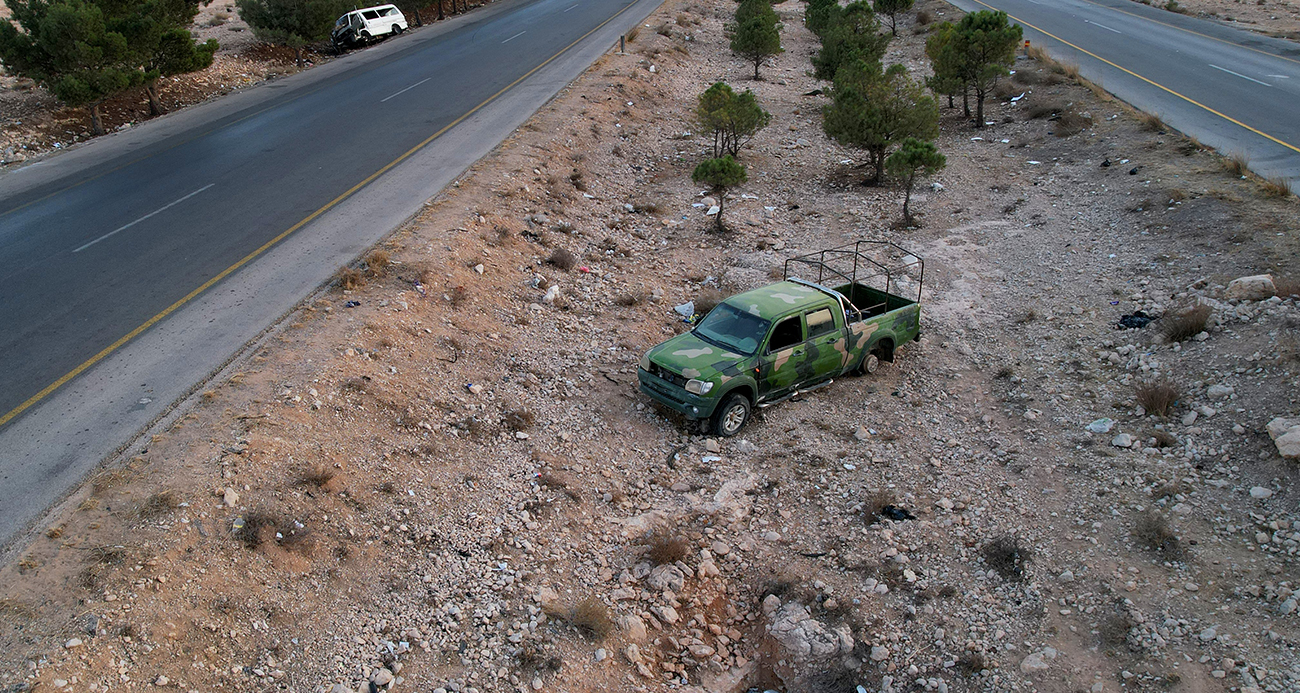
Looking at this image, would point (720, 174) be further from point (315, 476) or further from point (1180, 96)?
point (1180, 96)

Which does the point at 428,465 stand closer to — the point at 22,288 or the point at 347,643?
the point at 347,643

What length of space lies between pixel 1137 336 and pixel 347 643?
12.0 m

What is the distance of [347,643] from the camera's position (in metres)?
Result: 6.90

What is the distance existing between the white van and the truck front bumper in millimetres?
31111

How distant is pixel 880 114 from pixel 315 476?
53.8ft

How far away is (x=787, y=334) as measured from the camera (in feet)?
35.5

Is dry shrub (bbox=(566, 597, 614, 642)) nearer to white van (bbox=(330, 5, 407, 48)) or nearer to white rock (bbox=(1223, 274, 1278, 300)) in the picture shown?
white rock (bbox=(1223, 274, 1278, 300))

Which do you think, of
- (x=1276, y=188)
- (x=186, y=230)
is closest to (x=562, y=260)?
(x=186, y=230)

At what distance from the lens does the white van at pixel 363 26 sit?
114 ft

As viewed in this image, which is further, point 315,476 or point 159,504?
point 315,476

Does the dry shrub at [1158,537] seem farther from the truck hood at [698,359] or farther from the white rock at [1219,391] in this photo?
the truck hood at [698,359]

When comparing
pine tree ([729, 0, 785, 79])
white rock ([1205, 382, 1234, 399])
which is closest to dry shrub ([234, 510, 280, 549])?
white rock ([1205, 382, 1234, 399])

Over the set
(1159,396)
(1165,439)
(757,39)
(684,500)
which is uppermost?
(757,39)

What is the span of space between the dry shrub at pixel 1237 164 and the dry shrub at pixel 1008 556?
489 inches
